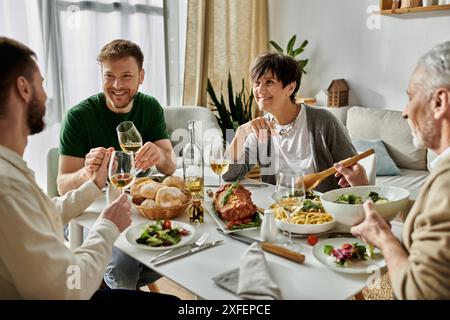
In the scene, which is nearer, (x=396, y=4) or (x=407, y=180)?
(x=407, y=180)

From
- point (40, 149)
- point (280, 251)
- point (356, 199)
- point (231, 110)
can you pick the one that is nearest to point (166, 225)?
point (280, 251)

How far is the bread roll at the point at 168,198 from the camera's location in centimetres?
154

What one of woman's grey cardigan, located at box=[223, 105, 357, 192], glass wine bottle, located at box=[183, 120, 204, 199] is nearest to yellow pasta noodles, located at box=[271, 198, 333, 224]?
glass wine bottle, located at box=[183, 120, 204, 199]

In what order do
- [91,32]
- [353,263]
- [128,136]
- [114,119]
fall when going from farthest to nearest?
[91,32] < [114,119] < [128,136] < [353,263]

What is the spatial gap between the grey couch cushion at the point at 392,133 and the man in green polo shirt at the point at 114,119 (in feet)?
6.44

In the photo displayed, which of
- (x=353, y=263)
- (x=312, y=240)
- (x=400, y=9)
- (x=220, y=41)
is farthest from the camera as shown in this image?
(x=220, y=41)

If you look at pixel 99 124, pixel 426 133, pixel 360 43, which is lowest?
pixel 99 124

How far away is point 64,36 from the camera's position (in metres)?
3.40

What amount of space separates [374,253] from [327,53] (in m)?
3.38

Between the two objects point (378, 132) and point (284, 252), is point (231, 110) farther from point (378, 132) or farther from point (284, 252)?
point (284, 252)

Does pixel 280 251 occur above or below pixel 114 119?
below

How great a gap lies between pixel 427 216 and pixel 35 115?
0.96 m

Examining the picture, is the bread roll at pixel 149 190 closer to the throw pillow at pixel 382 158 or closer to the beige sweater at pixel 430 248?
the beige sweater at pixel 430 248

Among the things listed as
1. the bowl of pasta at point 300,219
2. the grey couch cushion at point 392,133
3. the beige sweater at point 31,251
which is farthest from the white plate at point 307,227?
the grey couch cushion at point 392,133
